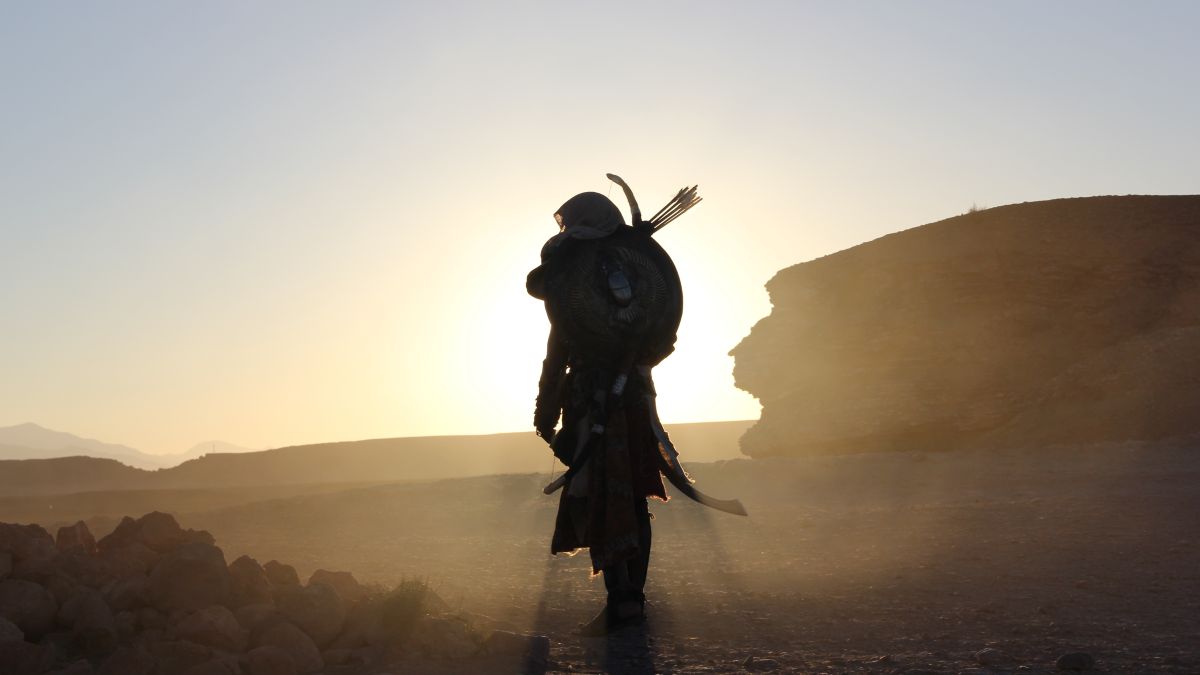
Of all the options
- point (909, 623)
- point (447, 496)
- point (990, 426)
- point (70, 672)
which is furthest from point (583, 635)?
point (990, 426)

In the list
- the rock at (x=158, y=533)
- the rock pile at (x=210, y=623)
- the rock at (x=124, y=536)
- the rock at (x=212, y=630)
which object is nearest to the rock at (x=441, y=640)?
the rock pile at (x=210, y=623)

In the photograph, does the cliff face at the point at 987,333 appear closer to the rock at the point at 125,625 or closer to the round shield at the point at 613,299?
the round shield at the point at 613,299

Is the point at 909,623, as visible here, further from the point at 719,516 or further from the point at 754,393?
the point at 754,393

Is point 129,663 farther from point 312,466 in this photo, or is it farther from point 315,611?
point 312,466

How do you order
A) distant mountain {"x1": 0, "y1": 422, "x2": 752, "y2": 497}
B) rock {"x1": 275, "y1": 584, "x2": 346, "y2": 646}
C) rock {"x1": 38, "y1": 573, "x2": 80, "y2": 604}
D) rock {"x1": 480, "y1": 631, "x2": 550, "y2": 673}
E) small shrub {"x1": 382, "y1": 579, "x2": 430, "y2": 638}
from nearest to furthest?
rock {"x1": 480, "y1": 631, "x2": 550, "y2": 673} → rock {"x1": 275, "y1": 584, "x2": 346, "y2": 646} → small shrub {"x1": 382, "y1": 579, "x2": 430, "y2": 638} → rock {"x1": 38, "y1": 573, "x2": 80, "y2": 604} → distant mountain {"x1": 0, "y1": 422, "x2": 752, "y2": 497}

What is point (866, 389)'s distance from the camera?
23.2m

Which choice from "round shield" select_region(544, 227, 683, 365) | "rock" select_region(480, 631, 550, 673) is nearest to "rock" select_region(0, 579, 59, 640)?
"rock" select_region(480, 631, 550, 673)

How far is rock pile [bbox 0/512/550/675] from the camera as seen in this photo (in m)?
5.25

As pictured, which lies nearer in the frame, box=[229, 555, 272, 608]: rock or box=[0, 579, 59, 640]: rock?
box=[0, 579, 59, 640]: rock

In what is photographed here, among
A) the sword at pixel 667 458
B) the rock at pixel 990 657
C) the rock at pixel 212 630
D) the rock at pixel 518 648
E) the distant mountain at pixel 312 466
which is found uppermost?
the distant mountain at pixel 312 466

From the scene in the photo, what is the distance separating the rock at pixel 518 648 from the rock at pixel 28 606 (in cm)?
239

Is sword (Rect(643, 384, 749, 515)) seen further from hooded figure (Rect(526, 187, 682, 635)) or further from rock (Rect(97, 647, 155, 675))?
A: rock (Rect(97, 647, 155, 675))

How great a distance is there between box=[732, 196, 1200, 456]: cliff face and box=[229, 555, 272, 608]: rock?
55.3 feet

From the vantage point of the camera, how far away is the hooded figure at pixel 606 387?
6836 mm
